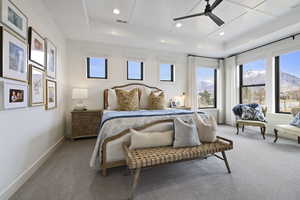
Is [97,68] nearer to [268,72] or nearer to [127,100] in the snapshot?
[127,100]

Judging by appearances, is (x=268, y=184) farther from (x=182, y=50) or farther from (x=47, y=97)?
(x=182, y=50)

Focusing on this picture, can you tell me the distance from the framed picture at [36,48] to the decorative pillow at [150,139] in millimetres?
1854

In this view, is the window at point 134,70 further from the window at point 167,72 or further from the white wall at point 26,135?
the white wall at point 26,135

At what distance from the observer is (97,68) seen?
162 inches

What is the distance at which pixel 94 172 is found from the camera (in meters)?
2.00

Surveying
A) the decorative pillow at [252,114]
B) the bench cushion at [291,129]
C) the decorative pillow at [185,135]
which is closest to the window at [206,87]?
the decorative pillow at [252,114]

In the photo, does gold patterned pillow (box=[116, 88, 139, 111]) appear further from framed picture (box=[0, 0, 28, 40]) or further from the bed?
framed picture (box=[0, 0, 28, 40])

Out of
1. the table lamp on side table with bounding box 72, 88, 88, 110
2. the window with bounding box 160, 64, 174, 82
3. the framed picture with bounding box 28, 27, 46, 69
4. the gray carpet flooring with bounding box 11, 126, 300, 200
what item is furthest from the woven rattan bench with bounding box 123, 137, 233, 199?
the window with bounding box 160, 64, 174, 82

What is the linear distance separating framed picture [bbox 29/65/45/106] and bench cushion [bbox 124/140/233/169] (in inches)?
62.0

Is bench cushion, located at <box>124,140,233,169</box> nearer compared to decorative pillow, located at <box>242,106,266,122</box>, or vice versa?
bench cushion, located at <box>124,140,233,169</box>

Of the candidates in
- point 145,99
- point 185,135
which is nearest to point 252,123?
point 185,135

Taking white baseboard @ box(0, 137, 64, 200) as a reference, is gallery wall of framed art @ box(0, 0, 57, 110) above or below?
above

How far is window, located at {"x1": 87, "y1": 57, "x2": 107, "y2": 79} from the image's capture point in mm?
4031

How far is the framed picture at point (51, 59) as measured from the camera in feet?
8.35
